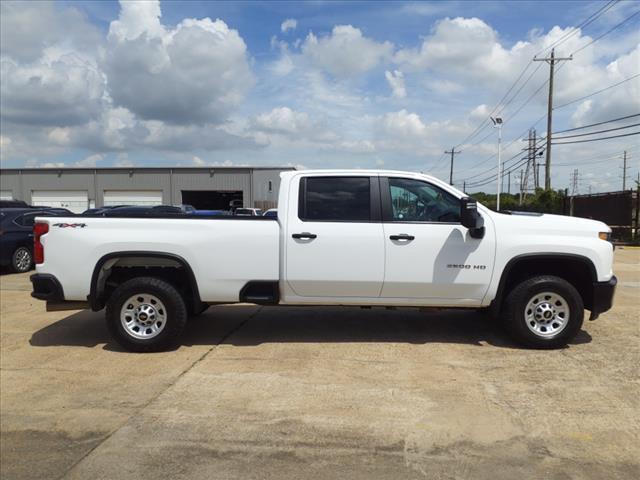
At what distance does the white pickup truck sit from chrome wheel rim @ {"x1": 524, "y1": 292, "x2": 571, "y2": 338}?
0.04 feet

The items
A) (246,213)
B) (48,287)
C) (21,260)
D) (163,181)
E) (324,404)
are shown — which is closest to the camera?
(324,404)

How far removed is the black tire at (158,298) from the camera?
588cm

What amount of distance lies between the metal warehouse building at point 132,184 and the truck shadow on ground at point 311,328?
42.4m

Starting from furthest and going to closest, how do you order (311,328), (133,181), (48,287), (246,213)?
(133,181) < (246,213) < (311,328) < (48,287)

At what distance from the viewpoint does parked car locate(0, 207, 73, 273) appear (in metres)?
13.2

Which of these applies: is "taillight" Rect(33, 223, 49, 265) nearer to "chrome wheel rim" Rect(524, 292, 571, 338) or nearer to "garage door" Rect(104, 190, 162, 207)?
"chrome wheel rim" Rect(524, 292, 571, 338)

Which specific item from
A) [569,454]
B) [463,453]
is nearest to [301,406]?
[463,453]

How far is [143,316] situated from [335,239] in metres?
2.29

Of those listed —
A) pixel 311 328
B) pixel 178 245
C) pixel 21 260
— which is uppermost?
pixel 178 245

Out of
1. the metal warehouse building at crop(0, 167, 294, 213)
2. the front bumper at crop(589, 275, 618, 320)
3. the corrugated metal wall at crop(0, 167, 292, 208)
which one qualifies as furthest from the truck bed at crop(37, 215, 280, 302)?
the corrugated metal wall at crop(0, 167, 292, 208)

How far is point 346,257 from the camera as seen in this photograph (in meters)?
5.79

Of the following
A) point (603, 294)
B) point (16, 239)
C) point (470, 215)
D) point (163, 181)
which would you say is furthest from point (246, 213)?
point (163, 181)

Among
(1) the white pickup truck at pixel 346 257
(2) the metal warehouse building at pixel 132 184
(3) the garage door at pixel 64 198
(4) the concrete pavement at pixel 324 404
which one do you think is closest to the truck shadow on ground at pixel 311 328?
(4) the concrete pavement at pixel 324 404

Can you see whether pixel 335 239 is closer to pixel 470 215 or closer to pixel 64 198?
pixel 470 215
